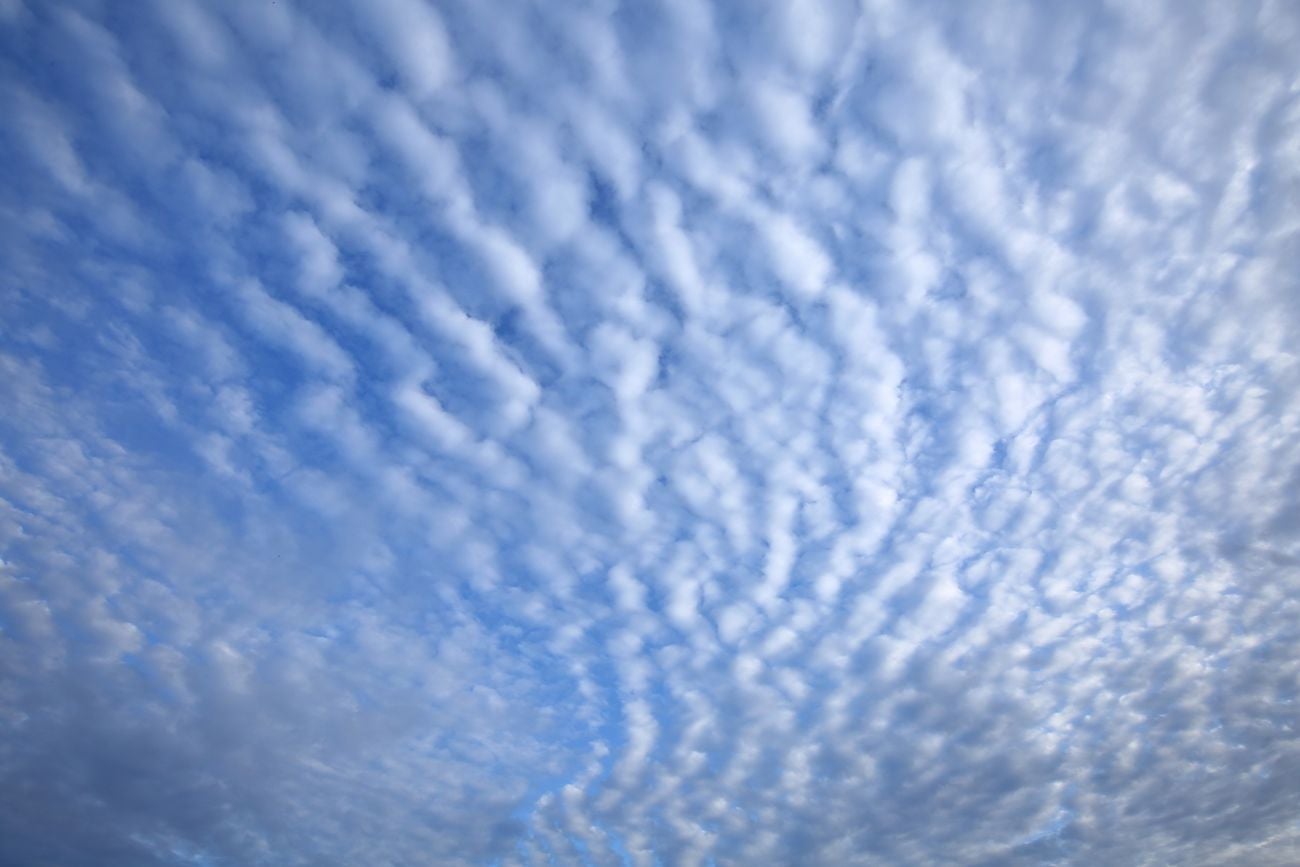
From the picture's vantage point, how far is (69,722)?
21.3 meters

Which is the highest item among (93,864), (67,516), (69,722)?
(67,516)

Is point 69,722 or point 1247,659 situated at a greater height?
point 1247,659

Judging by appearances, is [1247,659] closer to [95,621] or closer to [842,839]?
[842,839]

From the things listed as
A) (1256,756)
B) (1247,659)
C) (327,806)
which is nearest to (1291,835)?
(1256,756)

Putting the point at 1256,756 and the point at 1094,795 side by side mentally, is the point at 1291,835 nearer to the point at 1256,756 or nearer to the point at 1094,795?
the point at 1256,756

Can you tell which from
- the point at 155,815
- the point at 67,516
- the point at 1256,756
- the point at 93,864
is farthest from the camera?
the point at 93,864

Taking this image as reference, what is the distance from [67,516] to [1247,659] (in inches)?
1109

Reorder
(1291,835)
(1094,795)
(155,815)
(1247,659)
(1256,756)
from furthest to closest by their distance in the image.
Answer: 1. (155,815)
2. (1291,835)
3. (1094,795)
4. (1256,756)
5. (1247,659)

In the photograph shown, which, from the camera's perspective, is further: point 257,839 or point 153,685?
point 257,839

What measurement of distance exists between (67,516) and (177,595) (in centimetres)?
302

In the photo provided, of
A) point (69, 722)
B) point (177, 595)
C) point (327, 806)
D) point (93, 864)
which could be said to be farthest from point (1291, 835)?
point (93, 864)

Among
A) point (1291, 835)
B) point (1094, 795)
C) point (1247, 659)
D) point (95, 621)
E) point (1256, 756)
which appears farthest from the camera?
point (1291, 835)

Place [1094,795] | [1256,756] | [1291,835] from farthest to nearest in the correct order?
[1291,835] < [1094,795] < [1256,756]

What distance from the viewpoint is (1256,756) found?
19.4 m
